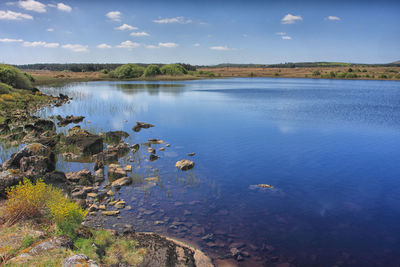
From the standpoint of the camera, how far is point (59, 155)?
68.7 ft

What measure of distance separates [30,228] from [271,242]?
890cm

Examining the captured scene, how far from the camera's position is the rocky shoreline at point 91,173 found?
9.52m

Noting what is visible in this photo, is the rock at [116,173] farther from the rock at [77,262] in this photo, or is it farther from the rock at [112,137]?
the rock at [77,262]

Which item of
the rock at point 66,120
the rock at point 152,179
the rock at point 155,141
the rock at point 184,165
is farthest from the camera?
the rock at point 66,120

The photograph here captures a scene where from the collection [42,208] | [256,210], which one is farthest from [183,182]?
[42,208]

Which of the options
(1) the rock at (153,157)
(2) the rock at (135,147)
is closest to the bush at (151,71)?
(2) the rock at (135,147)

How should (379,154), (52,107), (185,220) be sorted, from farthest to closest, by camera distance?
(52,107)
(379,154)
(185,220)

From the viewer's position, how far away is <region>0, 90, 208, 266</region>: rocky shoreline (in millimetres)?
9523

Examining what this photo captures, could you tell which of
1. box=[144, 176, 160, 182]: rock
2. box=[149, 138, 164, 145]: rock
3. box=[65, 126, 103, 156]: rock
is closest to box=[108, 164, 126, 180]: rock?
box=[144, 176, 160, 182]: rock

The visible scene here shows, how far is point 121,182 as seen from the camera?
15.4 meters

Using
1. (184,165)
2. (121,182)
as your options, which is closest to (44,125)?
(121,182)

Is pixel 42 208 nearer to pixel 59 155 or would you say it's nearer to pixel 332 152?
pixel 59 155

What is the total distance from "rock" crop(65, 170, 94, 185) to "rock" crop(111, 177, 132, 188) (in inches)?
57.1

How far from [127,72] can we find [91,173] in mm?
135752
